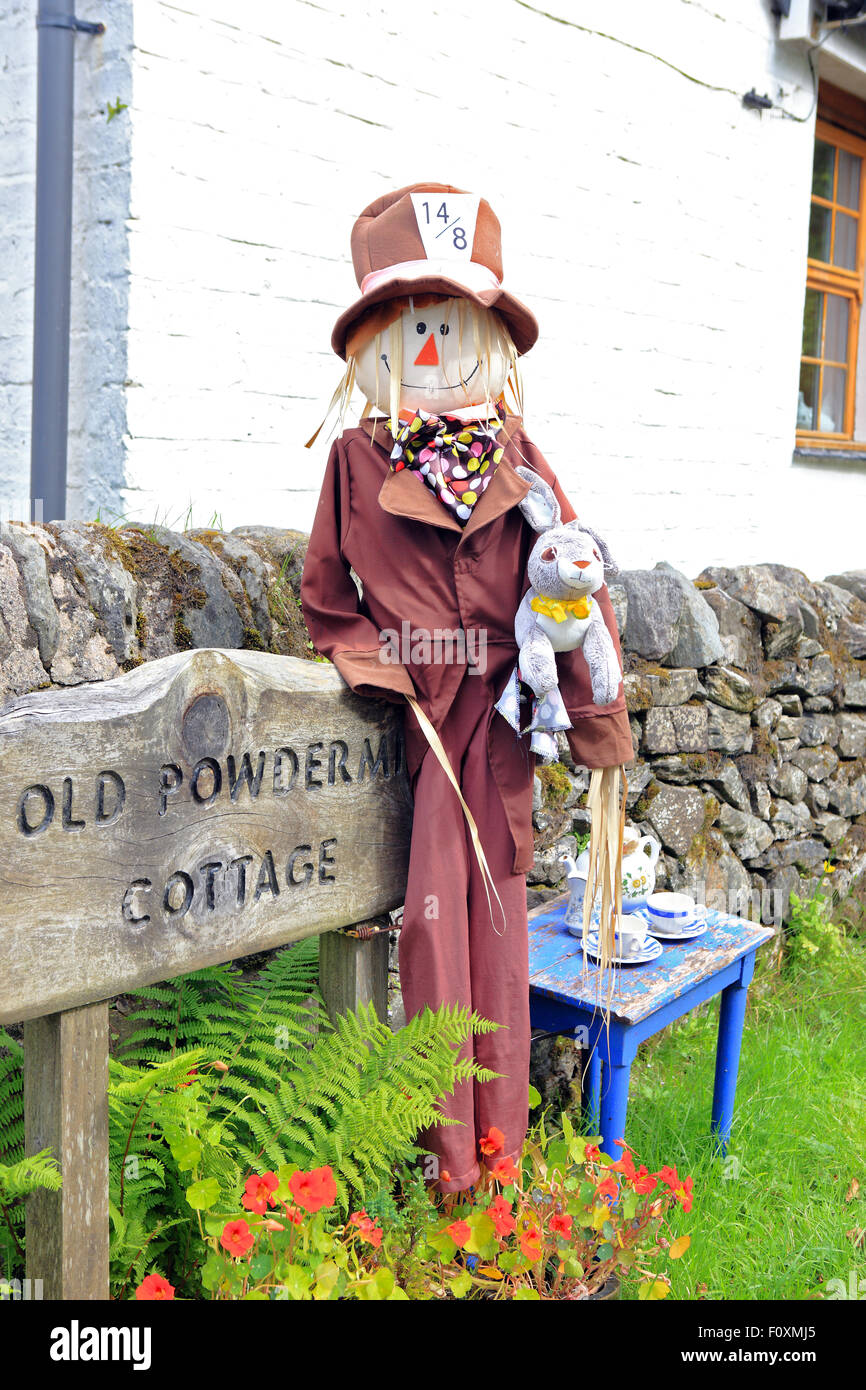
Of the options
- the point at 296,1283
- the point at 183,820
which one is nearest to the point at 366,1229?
the point at 296,1283

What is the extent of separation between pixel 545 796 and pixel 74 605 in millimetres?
1511

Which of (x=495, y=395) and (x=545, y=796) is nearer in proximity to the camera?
(x=495, y=395)

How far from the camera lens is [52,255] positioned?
10.8 ft

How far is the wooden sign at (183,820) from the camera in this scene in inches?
60.6

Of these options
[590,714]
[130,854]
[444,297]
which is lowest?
[130,854]

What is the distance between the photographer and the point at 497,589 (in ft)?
6.91

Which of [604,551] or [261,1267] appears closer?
[261,1267]

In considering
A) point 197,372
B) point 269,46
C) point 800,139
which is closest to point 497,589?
point 197,372

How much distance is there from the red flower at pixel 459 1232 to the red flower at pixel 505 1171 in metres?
0.20

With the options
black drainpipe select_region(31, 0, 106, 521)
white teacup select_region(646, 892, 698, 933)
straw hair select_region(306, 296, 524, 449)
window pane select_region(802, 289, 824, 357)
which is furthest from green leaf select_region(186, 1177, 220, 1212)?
window pane select_region(802, 289, 824, 357)

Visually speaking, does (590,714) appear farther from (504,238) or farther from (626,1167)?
(504,238)

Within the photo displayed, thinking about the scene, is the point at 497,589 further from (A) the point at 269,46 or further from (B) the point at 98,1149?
(A) the point at 269,46

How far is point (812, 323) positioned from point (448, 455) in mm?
5178

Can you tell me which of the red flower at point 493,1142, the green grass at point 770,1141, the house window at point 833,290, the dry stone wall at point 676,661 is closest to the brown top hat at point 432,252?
the dry stone wall at point 676,661
